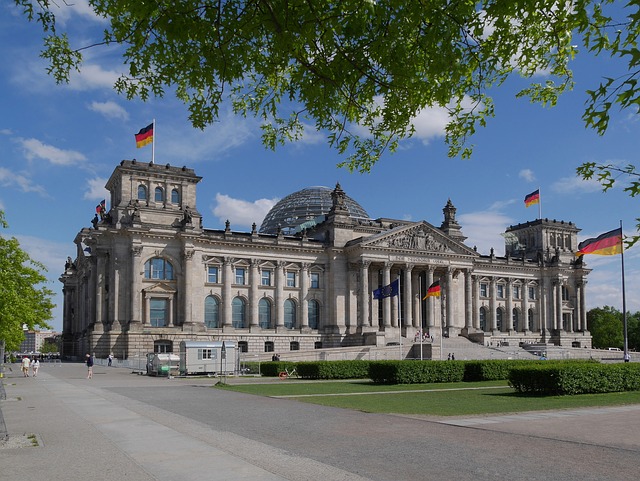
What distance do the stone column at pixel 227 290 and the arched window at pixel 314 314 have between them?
11.3 m

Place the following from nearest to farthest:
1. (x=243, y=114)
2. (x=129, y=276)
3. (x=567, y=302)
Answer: (x=243, y=114) < (x=129, y=276) < (x=567, y=302)

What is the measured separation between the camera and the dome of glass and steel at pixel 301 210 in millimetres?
100625

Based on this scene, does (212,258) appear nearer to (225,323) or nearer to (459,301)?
(225,323)

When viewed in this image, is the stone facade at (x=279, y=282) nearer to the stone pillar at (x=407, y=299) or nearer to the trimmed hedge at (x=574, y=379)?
the stone pillar at (x=407, y=299)

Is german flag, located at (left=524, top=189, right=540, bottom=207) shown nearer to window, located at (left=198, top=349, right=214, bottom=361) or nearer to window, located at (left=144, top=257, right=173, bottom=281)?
window, located at (left=144, top=257, right=173, bottom=281)

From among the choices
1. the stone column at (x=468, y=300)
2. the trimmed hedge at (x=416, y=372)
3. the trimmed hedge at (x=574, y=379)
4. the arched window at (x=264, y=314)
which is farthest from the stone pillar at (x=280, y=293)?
the trimmed hedge at (x=574, y=379)

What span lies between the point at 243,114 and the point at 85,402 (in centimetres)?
1838

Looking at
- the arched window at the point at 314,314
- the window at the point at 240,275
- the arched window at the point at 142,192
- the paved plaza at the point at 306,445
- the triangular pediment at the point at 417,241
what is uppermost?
the arched window at the point at 142,192

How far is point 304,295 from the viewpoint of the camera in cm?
8506

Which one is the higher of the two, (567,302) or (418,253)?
(418,253)

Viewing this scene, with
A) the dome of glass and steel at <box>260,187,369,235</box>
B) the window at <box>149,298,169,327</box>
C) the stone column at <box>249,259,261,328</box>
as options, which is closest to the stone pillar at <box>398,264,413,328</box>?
the dome of glass and steel at <box>260,187,369,235</box>

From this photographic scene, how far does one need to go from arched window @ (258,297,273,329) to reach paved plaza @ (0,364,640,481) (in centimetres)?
5811

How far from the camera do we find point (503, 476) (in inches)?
462

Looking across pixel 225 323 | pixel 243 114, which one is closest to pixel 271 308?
pixel 225 323
